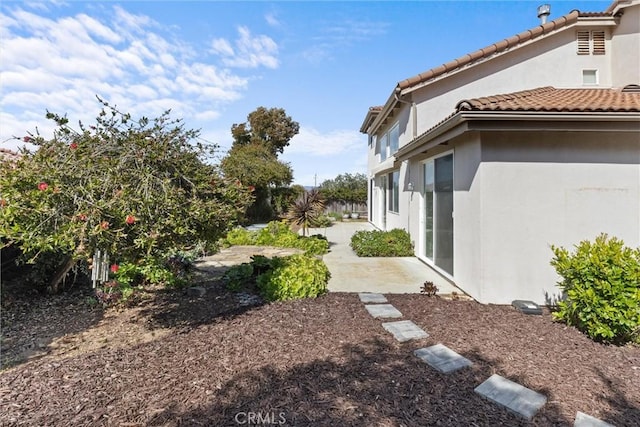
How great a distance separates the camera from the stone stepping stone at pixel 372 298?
6.06 meters

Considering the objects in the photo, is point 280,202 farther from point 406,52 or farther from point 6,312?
point 6,312

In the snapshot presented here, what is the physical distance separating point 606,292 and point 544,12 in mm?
10817

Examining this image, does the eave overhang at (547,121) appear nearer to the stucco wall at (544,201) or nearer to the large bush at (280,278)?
the stucco wall at (544,201)

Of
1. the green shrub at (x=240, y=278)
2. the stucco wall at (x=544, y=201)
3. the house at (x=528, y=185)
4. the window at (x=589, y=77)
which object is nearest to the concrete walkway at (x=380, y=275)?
the house at (x=528, y=185)

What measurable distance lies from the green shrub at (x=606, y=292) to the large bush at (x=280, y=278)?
13.8ft

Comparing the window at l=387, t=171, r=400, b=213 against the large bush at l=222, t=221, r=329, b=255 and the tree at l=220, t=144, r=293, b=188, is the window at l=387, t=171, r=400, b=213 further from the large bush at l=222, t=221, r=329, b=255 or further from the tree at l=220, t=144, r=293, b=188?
the tree at l=220, t=144, r=293, b=188

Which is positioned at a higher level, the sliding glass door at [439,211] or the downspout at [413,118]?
the downspout at [413,118]

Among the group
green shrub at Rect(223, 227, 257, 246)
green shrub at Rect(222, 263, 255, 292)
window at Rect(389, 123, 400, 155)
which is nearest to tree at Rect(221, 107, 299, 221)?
green shrub at Rect(222, 263, 255, 292)

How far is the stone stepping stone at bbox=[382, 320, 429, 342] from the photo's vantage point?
447cm

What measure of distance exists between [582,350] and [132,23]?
10892mm

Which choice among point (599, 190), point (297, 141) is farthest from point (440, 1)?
point (297, 141)

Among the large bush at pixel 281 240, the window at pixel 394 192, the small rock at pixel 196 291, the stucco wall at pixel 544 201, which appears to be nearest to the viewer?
the stucco wall at pixel 544 201

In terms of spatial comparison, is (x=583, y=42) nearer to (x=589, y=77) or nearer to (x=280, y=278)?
(x=589, y=77)

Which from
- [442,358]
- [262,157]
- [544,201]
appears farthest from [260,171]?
[442,358]
